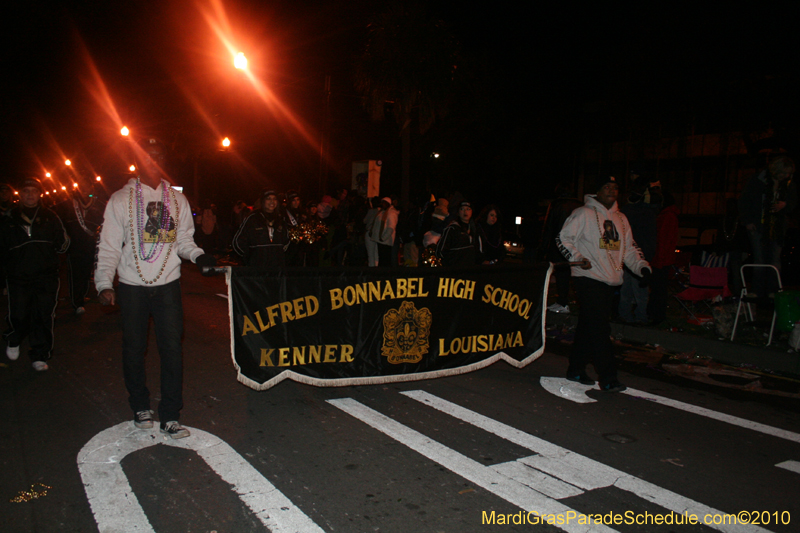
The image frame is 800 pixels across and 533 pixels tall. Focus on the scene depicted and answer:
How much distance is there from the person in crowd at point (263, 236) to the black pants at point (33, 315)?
227 centimetres

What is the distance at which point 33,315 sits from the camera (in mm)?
6605

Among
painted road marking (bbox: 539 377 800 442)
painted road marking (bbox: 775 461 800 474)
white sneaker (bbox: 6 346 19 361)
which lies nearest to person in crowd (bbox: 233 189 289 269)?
white sneaker (bbox: 6 346 19 361)

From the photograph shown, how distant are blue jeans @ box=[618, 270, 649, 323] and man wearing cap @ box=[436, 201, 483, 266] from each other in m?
2.52

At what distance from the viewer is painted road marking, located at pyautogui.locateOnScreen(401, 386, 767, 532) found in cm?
362

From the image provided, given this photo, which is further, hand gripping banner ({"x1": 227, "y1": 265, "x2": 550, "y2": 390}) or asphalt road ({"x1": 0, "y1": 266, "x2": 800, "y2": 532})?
hand gripping banner ({"x1": 227, "y1": 265, "x2": 550, "y2": 390})

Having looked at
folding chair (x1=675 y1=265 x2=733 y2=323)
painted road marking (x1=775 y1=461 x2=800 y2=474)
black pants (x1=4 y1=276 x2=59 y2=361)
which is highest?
folding chair (x1=675 y1=265 x2=733 y2=323)

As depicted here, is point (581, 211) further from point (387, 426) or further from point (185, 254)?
point (185, 254)

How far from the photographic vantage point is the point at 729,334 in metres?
8.12

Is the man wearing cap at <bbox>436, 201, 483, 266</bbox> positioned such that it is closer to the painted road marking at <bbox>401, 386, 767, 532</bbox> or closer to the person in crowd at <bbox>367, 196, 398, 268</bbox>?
the painted road marking at <bbox>401, 386, 767, 532</bbox>

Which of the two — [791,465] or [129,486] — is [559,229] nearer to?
[791,465]

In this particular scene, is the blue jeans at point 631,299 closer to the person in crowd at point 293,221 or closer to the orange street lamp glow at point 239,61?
the person in crowd at point 293,221

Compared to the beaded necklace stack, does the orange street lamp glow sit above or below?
above

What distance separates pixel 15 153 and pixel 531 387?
3170 inches

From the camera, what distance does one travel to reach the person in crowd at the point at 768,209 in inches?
338
